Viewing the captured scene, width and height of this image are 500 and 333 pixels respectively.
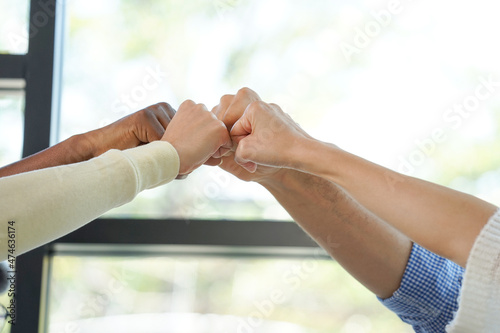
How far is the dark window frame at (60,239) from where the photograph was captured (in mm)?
1556

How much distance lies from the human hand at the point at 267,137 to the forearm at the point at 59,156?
1.10 feet

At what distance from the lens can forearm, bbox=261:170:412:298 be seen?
1.20 m

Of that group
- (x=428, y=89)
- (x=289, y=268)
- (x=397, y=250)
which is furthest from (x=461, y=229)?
(x=428, y=89)

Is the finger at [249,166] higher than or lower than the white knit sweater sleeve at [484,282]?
higher

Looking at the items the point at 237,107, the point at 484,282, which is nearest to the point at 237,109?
the point at 237,107

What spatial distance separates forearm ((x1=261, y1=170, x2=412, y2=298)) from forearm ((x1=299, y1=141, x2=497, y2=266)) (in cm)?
27

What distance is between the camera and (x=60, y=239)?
62.1 inches

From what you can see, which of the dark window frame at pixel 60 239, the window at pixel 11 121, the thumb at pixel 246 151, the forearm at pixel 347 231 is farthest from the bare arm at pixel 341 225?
the window at pixel 11 121

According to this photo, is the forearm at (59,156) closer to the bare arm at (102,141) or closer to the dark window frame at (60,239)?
the bare arm at (102,141)

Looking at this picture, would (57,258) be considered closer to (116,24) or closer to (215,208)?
(215,208)

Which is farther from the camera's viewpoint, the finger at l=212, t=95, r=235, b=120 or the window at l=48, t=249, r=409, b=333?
the window at l=48, t=249, r=409, b=333

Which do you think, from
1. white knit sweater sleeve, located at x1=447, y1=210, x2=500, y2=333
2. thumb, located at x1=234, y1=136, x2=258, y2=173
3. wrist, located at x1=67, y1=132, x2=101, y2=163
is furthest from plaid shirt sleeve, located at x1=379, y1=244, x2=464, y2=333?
wrist, located at x1=67, y1=132, x2=101, y2=163

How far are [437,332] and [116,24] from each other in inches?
49.6

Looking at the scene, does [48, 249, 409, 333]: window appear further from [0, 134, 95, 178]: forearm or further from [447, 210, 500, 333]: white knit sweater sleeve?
[447, 210, 500, 333]: white knit sweater sleeve
